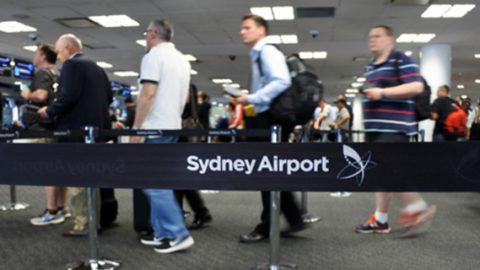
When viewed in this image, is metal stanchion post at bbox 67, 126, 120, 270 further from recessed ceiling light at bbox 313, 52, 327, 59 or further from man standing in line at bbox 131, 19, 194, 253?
recessed ceiling light at bbox 313, 52, 327, 59

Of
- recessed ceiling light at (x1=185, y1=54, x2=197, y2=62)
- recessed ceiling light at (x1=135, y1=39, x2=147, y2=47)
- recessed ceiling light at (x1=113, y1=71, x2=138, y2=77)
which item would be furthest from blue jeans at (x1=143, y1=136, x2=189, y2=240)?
recessed ceiling light at (x1=113, y1=71, x2=138, y2=77)

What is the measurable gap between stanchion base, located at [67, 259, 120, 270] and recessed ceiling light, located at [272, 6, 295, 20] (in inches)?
255

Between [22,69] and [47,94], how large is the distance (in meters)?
10.7

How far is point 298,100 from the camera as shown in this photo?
8.59ft

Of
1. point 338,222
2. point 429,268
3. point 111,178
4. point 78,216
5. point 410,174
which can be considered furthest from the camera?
point 338,222

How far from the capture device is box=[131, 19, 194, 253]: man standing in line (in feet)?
8.80

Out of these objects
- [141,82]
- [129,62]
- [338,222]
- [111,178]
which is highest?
[129,62]

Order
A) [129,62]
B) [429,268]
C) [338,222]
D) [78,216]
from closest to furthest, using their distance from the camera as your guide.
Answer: [429,268], [78,216], [338,222], [129,62]

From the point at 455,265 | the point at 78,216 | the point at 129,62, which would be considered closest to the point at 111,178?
the point at 78,216

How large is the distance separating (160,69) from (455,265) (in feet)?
7.23

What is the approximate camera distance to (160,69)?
108 inches

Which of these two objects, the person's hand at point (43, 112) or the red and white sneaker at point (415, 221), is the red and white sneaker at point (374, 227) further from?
the person's hand at point (43, 112)

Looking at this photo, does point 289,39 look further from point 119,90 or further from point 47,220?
point 119,90

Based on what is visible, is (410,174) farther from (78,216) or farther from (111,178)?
(78,216)
